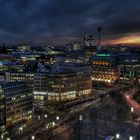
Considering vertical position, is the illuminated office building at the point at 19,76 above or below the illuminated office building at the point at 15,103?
above

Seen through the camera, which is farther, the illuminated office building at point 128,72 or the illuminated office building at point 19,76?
the illuminated office building at point 128,72

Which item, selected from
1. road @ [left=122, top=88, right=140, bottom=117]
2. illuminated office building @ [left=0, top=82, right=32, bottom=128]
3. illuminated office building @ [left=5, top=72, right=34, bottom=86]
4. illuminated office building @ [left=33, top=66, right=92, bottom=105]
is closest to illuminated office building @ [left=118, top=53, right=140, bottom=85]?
road @ [left=122, top=88, right=140, bottom=117]

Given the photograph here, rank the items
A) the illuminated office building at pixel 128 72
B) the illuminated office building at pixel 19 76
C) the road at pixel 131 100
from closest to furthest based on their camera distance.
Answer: the road at pixel 131 100, the illuminated office building at pixel 19 76, the illuminated office building at pixel 128 72

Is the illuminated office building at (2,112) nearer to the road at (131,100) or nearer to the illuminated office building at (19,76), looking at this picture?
the road at (131,100)

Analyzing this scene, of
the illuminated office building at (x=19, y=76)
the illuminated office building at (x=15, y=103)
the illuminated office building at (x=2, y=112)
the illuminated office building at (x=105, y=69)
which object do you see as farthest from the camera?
the illuminated office building at (x=105, y=69)

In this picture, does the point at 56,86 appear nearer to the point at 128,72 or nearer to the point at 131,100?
the point at 131,100

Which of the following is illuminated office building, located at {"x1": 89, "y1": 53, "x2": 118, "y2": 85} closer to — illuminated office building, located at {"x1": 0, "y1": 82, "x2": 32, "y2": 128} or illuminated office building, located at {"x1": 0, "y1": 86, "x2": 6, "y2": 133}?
illuminated office building, located at {"x1": 0, "y1": 82, "x2": 32, "y2": 128}

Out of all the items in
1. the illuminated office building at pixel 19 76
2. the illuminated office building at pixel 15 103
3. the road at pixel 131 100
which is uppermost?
the illuminated office building at pixel 19 76

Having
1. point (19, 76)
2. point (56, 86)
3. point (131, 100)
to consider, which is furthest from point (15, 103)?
point (131, 100)

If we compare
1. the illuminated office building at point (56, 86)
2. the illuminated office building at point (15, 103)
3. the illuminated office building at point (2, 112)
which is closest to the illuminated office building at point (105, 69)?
the illuminated office building at point (56, 86)
